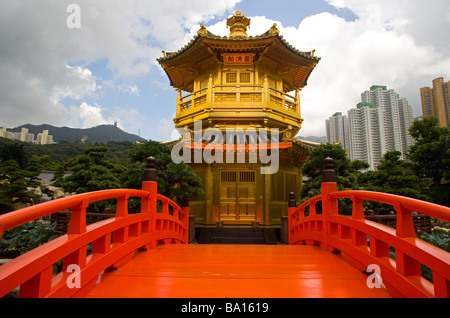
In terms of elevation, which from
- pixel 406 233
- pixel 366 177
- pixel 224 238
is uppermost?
pixel 366 177

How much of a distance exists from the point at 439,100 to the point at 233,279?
105 feet

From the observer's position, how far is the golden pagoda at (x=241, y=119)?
1049 cm

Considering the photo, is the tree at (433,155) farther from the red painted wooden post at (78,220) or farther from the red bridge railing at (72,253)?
the red painted wooden post at (78,220)

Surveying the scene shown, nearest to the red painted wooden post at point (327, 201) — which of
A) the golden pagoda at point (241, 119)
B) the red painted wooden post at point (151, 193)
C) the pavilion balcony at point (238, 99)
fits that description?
the red painted wooden post at point (151, 193)

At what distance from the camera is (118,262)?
2.64 metres

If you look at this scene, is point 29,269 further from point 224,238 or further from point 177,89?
point 177,89

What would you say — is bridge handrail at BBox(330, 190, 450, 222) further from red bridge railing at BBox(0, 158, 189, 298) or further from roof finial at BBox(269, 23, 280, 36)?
roof finial at BBox(269, 23, 280, 36)

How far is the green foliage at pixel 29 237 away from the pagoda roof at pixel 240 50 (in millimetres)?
9471

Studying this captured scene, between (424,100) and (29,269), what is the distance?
34532 mm

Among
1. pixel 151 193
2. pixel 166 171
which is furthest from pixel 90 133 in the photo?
pixel 151 193

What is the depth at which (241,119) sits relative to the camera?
39.0ft

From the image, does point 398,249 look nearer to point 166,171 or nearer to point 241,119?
point 166,171

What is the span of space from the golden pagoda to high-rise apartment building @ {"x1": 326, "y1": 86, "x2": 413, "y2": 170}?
459 inches
